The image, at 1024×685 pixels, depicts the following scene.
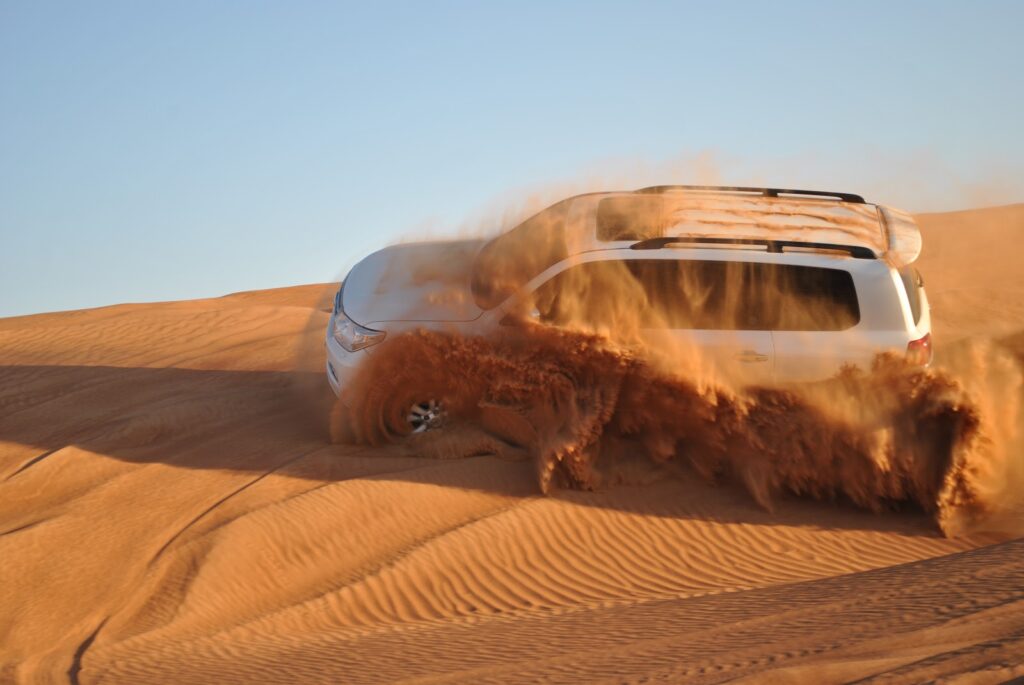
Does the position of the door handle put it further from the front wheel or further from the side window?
the front wheel

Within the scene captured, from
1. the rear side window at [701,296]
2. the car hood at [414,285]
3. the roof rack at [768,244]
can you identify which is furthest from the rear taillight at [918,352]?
the car hood at [414,285]

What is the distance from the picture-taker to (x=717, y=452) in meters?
8.62

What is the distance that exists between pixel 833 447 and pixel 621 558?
2.05 m

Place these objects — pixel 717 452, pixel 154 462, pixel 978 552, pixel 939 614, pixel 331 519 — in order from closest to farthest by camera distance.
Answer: pixel 939 614
pixel 978 552
pixel 331 519
pixel 717 452
pixel 154 462

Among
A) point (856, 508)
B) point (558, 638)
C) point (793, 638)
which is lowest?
point (856, 508)

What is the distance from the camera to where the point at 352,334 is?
9234 mm

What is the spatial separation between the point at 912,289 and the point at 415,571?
4725 millimetres

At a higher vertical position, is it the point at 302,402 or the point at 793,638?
the point at 793,638

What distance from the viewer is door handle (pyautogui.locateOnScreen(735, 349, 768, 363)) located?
841 cm

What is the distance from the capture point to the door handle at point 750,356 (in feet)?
27.6

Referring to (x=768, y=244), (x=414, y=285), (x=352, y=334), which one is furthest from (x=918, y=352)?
(x=352, y=334)

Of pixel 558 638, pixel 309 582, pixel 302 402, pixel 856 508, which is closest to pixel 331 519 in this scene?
pixel 309 582

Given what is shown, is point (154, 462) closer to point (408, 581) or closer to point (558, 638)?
point (408, 581)

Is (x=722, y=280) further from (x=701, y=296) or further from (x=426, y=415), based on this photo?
(x=426, y=415)
